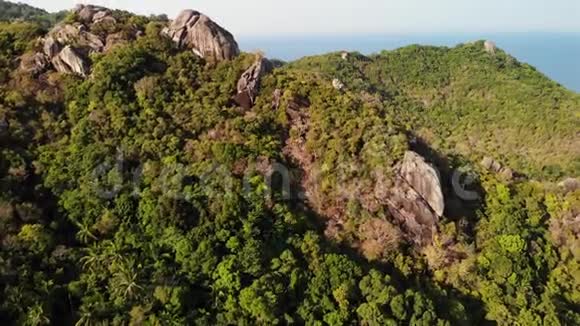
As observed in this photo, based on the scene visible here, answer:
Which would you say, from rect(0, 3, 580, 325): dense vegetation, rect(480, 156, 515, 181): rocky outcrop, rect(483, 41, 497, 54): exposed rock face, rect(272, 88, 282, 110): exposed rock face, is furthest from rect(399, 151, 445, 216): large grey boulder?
rect(483, 41, 497, 54): exposed rock face

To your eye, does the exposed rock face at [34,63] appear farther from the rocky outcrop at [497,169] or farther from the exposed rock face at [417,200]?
the rocky outcrop at [497,169]

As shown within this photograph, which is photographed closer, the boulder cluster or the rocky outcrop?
the boulder cluster

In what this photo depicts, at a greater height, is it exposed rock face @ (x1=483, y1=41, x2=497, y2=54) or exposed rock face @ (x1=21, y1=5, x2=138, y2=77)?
exposed rock face @ (x1=21, y1=5, x2=138, y2=77)

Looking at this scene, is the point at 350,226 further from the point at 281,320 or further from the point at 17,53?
the point at 17,53

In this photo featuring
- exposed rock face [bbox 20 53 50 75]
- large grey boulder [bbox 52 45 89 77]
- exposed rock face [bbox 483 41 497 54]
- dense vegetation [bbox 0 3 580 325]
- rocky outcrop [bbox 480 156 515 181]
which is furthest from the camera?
exposed rock face [bbox 483 41 497 54]

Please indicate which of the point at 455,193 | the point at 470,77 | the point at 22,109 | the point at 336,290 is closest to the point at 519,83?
the point at 470,77

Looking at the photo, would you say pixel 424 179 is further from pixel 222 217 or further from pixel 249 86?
pixel 249 86

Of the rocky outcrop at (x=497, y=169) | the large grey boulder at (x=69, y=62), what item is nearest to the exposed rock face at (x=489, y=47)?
the rocky outcrop at (x=497, y=169)

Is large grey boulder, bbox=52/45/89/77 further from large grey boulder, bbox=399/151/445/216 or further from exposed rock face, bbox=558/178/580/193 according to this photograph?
exposed rock face, bbox=558/178/580/193
